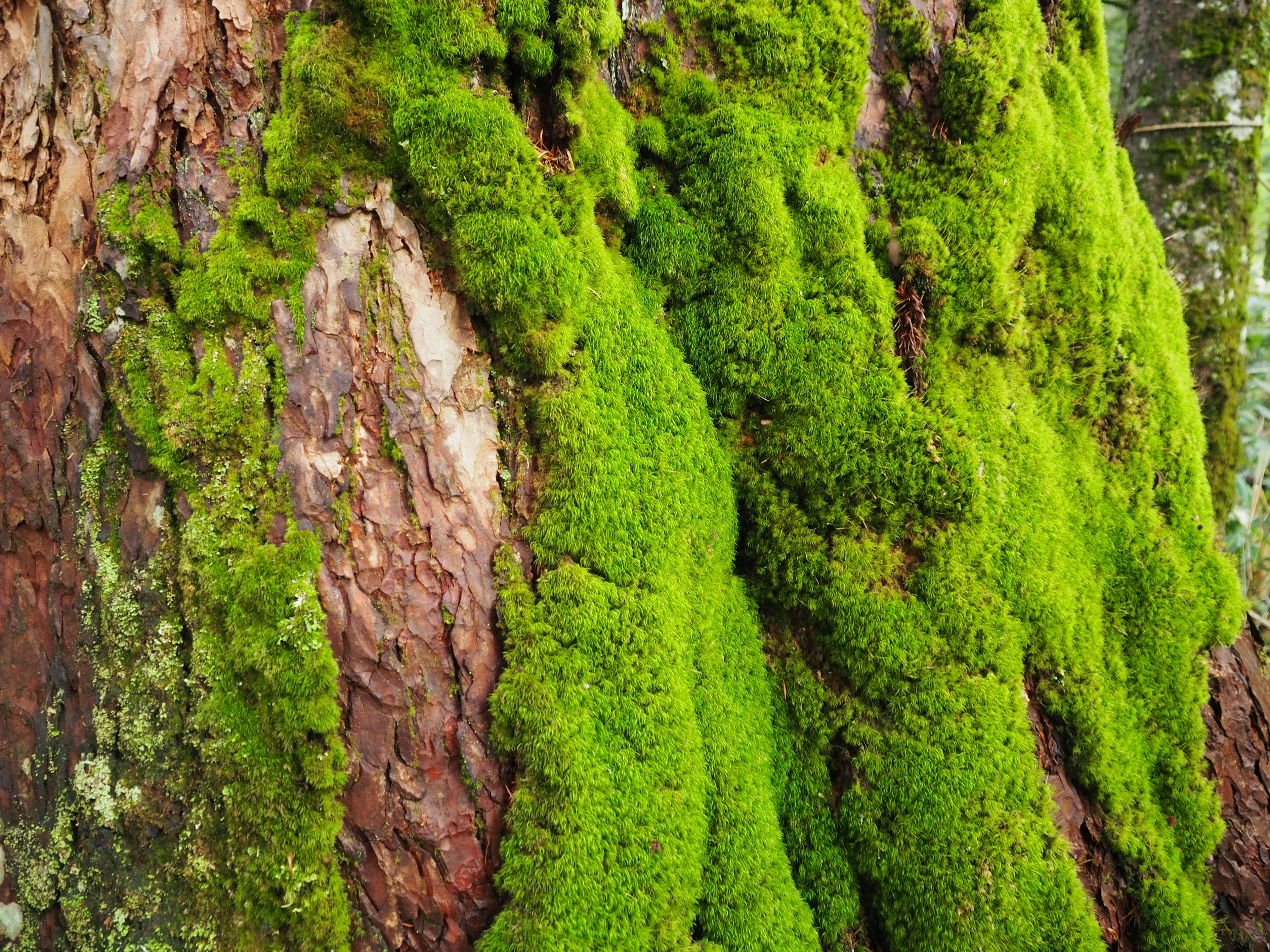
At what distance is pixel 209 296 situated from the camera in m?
2.00

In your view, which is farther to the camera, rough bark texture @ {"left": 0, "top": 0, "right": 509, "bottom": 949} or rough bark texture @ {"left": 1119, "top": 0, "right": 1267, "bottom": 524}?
rough bark texture @ {"left": 1119, "top": 0, "right": 1267, "bottom": 524}

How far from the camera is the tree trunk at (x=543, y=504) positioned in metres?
1.97

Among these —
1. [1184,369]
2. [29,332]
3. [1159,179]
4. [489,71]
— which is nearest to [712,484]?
[489,71]

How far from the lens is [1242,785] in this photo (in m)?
2.97

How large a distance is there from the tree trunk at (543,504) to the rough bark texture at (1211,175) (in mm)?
2926

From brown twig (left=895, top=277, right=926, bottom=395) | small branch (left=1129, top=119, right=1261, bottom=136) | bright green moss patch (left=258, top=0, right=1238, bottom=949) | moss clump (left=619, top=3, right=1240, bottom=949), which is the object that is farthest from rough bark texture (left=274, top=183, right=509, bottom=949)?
small branch (left=1129, top=119, right=1261, bottom=136)

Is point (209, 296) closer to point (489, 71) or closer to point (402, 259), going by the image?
point (402, 259)

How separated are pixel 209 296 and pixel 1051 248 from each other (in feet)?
10.4

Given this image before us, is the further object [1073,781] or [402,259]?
[1073,781]

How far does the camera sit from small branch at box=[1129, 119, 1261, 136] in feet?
16.2

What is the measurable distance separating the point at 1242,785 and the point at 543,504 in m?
3.11

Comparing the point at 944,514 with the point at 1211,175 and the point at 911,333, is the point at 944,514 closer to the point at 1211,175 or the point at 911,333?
the point at 911,333

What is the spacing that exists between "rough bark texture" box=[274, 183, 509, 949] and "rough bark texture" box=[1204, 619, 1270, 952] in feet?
9.61

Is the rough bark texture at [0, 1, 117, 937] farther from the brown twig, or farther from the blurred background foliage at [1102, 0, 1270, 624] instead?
the blurred background foliage at [1102, 0, 1270, 624]
